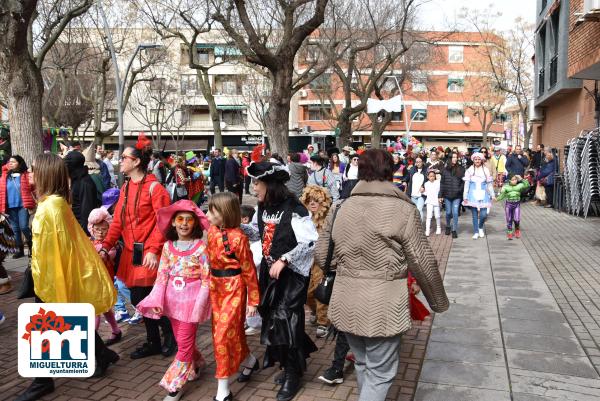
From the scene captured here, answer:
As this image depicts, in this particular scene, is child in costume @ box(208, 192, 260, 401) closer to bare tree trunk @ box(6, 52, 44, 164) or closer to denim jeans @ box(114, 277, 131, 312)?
denim jeans @ box(114, 277, 131, 312)

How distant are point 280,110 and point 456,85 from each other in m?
44.8

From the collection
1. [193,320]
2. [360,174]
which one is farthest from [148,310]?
[360,174]

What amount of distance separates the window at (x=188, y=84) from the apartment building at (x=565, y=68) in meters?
31.1

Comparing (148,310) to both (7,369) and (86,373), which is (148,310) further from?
(7,369)

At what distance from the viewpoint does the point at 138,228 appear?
4.72 m

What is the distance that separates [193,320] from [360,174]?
1.67m

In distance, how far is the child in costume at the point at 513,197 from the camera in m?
10.6

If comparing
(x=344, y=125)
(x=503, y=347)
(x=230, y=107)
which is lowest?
(x=503, y=347)

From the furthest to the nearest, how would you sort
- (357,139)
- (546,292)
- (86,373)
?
(357,139) < (546,292) < (86,373)

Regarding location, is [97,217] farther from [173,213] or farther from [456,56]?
[456,56]

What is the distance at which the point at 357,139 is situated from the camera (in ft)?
186

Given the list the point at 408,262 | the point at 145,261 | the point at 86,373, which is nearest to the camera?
the point at 408,262

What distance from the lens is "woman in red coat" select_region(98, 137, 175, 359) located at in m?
4.65

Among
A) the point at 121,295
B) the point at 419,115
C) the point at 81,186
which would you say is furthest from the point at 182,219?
the point at 419,115
